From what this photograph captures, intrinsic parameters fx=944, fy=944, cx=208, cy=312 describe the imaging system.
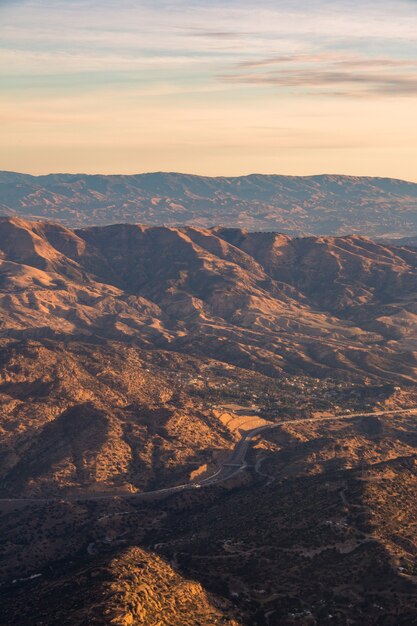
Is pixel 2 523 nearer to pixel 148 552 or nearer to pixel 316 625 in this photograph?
pixel 148 552

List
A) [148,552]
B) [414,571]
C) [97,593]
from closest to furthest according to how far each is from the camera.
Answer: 1. [97,593]
2. [414,571]
3. [148,552]

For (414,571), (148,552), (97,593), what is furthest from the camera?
(148,552)

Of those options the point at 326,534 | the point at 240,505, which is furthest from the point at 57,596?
the point at 240,505

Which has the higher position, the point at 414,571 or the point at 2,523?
the point at 414,571

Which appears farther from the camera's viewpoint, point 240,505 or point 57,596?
point 240,505

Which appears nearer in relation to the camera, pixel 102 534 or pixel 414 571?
pixel 414 571

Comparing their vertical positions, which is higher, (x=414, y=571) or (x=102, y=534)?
(x=414, y=571)

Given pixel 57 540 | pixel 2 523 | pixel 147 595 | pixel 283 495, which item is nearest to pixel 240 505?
pixel 283 495

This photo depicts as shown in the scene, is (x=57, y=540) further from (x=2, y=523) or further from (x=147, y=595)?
(x=147, y=595)

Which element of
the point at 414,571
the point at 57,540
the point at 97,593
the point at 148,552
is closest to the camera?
the point at 97,593
